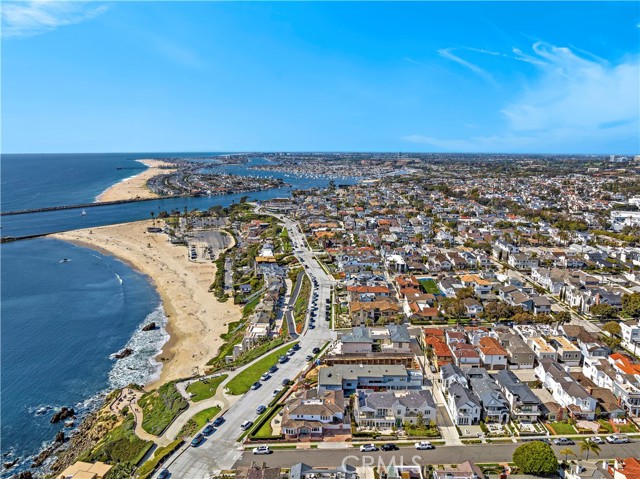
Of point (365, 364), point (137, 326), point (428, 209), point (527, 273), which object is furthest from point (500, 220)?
point (137, 326)

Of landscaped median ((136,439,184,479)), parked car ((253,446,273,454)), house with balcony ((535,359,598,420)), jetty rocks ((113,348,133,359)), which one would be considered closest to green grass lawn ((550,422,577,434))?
house with balcony ((535,359,598,420))

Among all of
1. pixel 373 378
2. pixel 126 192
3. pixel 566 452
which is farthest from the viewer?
pixel 126 192

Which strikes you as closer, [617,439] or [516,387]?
[617,439]

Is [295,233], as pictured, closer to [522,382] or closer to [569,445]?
[522,382]

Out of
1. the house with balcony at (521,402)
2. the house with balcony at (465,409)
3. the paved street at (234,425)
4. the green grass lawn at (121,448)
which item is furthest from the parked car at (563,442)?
the green grass lawn at (121,448)

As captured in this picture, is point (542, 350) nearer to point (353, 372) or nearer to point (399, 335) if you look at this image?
point (399, 335)

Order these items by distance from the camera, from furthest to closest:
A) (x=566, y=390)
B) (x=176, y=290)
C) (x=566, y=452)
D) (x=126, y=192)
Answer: (x=126, y=192)
(x=176, y=290)
(x=566, y=390)
(x=566, y=452)

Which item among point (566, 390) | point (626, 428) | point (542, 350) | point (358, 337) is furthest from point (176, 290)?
point (626, 428)

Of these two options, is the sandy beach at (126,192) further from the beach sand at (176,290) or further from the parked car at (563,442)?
the parked car at (563,442)
